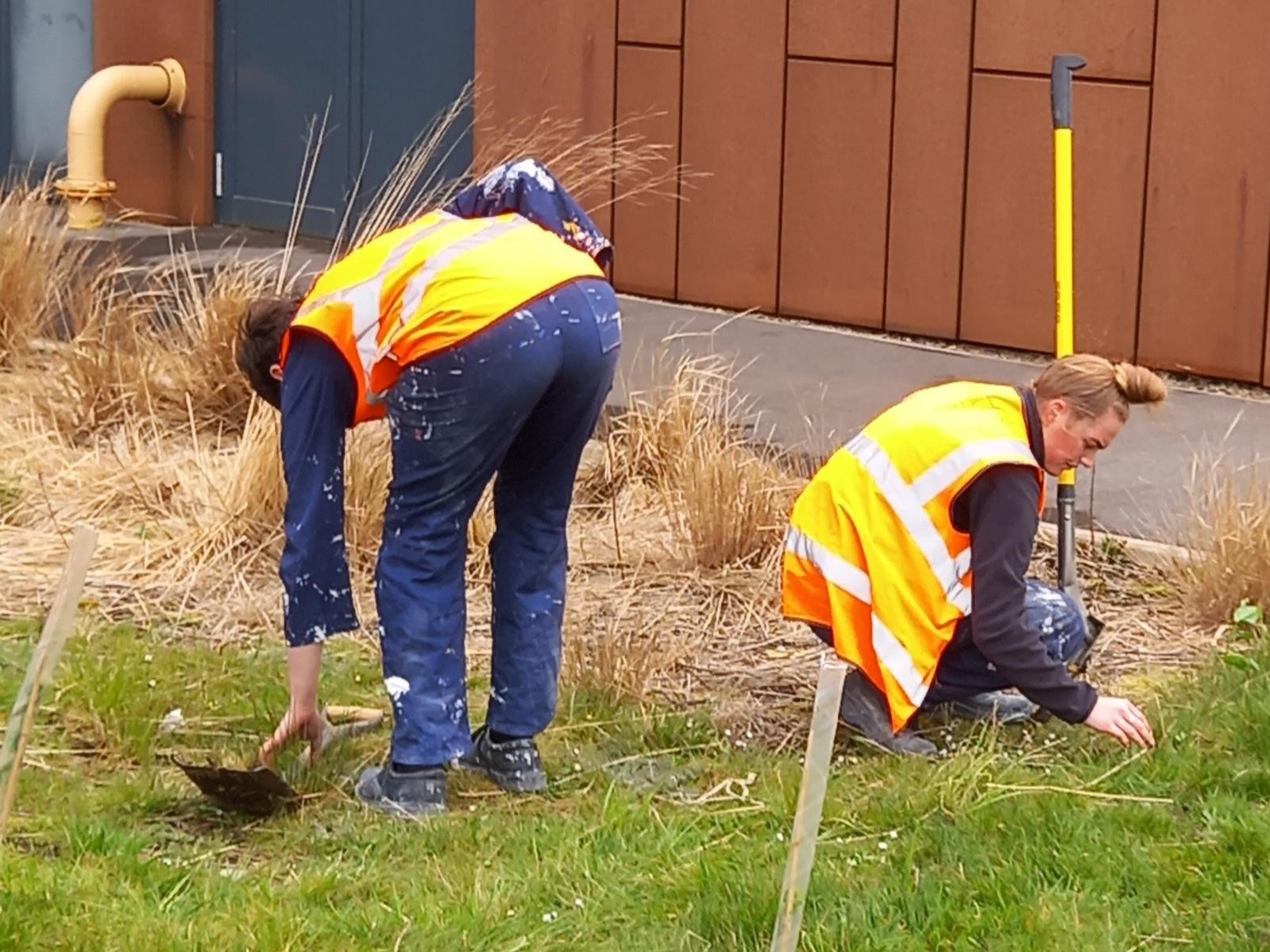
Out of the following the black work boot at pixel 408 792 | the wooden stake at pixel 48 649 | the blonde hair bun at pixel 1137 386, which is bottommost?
the black work boot at pixel 408 792

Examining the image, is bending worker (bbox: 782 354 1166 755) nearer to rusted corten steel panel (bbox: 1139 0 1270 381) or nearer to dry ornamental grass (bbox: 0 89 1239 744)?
dry ornamental grass (bbox: 0 89 1239 744)

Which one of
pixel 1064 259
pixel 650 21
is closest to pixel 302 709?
pixel 1064 259

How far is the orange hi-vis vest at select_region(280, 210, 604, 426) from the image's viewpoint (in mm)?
4203

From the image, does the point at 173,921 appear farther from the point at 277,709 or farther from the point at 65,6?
the point at 65,6

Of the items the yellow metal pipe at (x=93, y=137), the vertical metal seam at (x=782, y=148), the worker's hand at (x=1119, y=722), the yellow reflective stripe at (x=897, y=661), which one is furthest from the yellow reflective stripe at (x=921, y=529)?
the yellow metal pipe at (x=93, y=137)

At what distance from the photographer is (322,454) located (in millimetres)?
4312

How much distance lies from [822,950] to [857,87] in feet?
19.9

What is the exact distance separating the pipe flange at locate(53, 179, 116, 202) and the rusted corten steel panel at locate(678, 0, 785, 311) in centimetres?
359

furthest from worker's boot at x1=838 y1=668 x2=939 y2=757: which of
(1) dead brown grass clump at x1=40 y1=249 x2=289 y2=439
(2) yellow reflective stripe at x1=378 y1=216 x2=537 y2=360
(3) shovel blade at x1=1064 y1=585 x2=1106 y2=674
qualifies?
(1) dead brown grass clump at x1=40 y1=249 x2=289 y2=439

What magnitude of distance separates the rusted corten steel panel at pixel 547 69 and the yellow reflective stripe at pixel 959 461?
519 centimetres

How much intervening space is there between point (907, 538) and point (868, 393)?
3495 mm

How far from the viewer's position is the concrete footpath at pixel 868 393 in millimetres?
6824

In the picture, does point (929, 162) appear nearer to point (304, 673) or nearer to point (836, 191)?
point (836, 191)

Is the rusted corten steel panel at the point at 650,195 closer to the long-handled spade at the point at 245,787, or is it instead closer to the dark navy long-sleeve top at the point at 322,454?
the dark navy long-sleeve top at the point at 322,454
